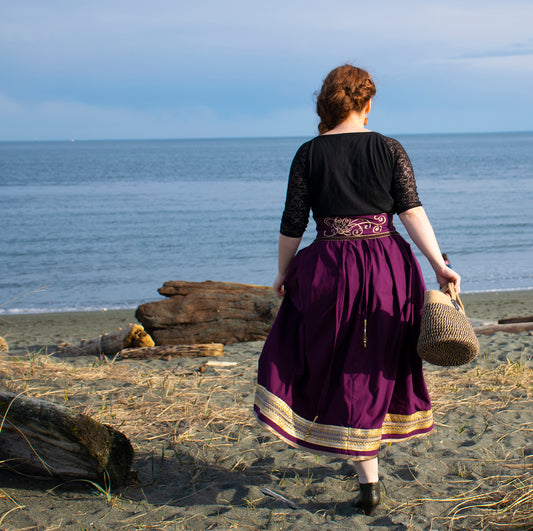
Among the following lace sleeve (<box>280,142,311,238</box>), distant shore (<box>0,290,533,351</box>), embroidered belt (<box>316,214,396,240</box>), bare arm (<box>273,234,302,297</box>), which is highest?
lace sleeve (<box>280,142,311,238</box>)

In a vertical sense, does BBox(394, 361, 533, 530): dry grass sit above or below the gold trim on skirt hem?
below

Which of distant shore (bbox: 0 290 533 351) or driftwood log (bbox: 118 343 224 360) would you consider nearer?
driftwood log (bbox: 118 343 224 360)

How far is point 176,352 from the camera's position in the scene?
20.9 feet

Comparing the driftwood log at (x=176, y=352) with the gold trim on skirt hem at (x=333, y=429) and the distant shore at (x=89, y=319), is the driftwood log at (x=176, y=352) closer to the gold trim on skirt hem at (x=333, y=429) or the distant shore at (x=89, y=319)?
the distant shore at (x=89, y=319)

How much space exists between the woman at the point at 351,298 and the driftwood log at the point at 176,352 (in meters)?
3.32

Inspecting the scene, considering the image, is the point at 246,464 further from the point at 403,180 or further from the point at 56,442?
Answer: the point at 403,180

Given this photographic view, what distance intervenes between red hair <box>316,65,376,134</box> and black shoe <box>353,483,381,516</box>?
6.05 feet

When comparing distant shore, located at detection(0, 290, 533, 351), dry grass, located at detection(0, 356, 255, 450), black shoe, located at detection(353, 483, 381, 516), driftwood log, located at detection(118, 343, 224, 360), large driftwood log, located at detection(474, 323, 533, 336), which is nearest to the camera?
black shoe, located at detection(353, 483, 381, 516)

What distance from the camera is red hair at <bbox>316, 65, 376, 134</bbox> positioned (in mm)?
2967

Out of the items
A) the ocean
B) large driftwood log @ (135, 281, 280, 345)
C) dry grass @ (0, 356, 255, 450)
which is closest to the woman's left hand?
dry grass @ (0, 356, 255, 450)

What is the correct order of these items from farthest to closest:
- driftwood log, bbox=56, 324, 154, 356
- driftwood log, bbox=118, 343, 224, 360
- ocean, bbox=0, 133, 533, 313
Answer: ocean, bbox=0, 133, 533, 313
driftwood log, bbox=56, 324, 154, 356
driftwood log, bbox=118, 343, 224, 360

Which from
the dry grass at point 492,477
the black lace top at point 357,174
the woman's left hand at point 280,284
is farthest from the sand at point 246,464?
Answer: the black lace top at point 357,174

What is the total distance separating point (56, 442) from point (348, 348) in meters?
1.62

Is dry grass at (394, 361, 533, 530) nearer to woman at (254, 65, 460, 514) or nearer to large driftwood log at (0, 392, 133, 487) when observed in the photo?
woman at (254, 65, 460, 514)
